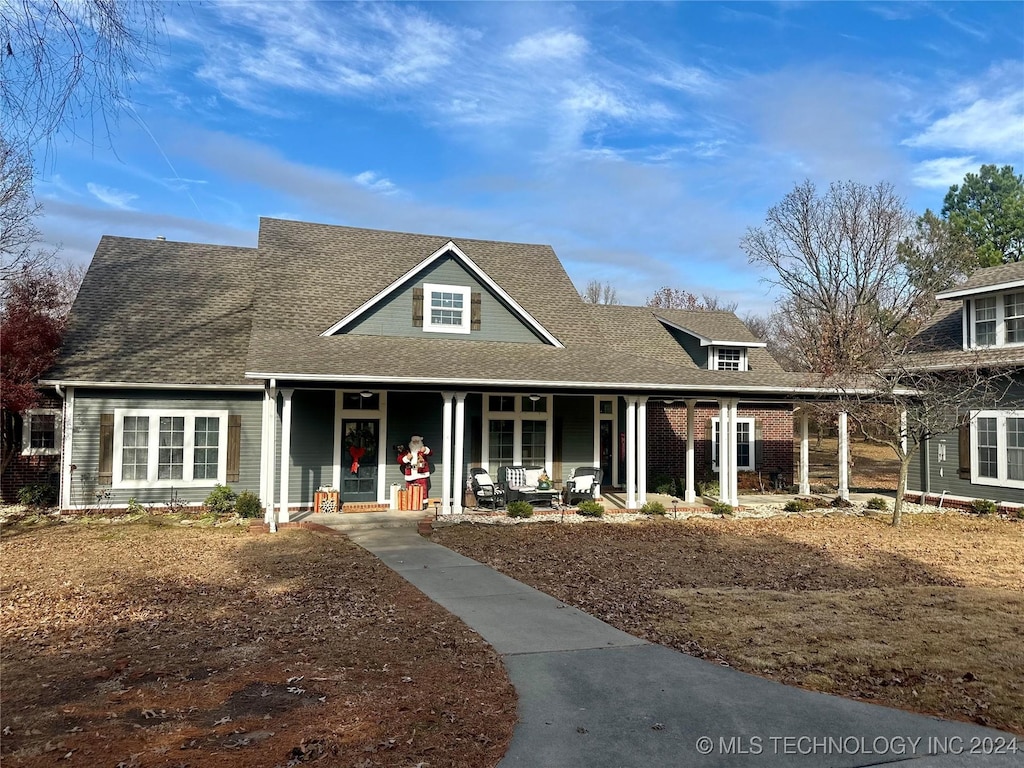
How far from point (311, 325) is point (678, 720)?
1428 centimetres

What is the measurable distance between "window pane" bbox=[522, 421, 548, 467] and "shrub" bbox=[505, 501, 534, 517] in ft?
8.96

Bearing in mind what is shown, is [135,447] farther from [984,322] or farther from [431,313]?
[984,322]

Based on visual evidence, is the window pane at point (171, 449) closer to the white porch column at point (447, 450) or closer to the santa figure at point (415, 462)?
the santa figure at point (415, 462)

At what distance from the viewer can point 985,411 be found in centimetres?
1697

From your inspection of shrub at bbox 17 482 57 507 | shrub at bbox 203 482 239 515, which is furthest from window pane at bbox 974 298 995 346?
shrub at bbox 17 482 57 507

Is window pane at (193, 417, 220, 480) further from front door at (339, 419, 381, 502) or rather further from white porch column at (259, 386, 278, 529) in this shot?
front door at (339, 419, 381, 502)

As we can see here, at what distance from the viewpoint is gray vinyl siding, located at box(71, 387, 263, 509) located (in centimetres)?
1493

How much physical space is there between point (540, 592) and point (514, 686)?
3368 millimetres

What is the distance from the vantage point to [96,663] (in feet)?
19.3

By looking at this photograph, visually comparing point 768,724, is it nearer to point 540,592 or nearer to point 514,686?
point 514,686

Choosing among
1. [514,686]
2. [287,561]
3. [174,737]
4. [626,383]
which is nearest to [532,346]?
[626,383]

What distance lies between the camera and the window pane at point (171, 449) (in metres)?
15.5

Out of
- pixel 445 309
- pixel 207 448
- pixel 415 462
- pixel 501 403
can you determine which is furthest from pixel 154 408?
pixel 501 403

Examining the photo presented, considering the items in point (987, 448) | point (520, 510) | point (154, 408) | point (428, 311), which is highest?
point (428, 311)
